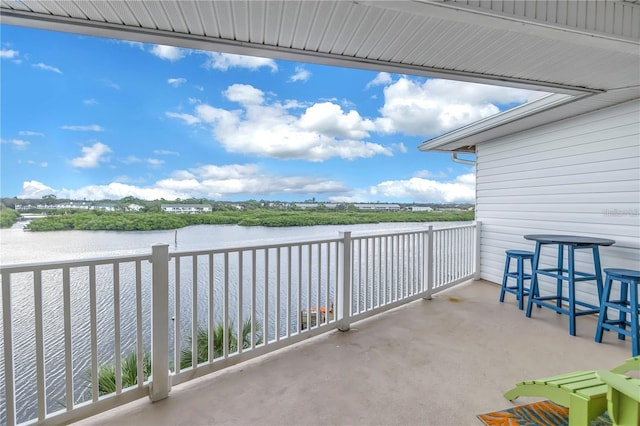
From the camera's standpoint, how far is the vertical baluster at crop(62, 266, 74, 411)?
5.57ft

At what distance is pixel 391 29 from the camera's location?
196cm

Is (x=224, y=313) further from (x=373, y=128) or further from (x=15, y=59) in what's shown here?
(x=373, y=128)

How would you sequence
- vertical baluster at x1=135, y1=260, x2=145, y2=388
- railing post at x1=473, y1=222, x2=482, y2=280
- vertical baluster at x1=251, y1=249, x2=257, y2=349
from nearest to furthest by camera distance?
1. vertical baluster at x1=135, y1=260, x2=145, y2=388
2. vertical baluster at x1=251, y1=249, x2=257, y2=349
3. railing post at x1=473, y1=222, x2=482, y2=280

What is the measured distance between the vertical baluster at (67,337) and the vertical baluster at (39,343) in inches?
3.9

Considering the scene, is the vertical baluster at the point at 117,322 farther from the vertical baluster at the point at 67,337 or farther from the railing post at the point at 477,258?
the railing post at the point at 477,258

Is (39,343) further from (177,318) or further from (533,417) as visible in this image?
(533,417)

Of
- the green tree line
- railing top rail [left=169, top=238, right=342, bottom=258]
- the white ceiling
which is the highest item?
the white ceiling

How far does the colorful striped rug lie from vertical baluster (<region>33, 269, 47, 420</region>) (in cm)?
265

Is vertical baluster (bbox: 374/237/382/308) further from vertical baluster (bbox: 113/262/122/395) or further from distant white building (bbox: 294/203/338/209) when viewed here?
vertical baluster (bbox: 113/262/122/395)

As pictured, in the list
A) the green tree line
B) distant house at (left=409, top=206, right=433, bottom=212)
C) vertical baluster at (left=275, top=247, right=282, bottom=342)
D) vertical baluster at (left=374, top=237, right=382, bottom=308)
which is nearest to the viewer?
the green tree line

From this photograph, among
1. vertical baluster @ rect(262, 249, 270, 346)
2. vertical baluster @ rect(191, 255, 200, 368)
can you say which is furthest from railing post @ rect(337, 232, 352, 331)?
vertical baluster @ rect(191, 255, 200, 368)

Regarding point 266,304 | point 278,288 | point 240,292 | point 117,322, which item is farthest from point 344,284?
point 117,322

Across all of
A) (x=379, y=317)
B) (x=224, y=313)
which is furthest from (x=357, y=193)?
(x=224, y=313)

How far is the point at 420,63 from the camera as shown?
8.07 ft
